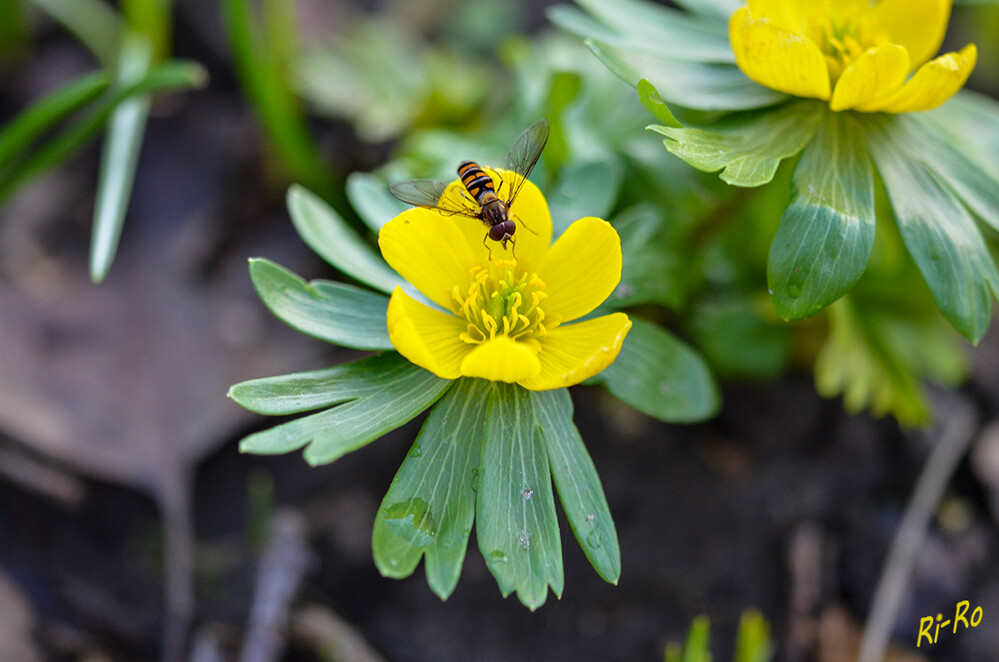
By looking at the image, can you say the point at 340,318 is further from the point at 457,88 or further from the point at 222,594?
the point at 457,88

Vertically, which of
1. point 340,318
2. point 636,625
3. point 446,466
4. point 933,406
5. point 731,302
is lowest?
point 636,625

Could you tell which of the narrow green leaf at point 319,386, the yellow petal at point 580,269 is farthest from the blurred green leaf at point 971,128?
the narrow green leaf at point 319,386

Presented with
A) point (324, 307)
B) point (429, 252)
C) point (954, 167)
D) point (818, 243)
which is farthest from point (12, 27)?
point (954, 167)

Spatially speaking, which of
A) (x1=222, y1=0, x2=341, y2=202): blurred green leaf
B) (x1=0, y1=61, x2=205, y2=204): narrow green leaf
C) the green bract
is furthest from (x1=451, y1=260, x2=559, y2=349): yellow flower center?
Result: (x1=222, y1=0, x2=341, y2=202): blurred green leaf

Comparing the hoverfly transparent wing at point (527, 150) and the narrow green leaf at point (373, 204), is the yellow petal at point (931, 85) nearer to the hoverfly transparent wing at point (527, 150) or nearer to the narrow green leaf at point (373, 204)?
the hoverfly transparent wing at point (527, 150)

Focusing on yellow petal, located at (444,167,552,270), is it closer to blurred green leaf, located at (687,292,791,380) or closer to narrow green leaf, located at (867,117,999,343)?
narrow green leaf, located at (867,117,999,343)

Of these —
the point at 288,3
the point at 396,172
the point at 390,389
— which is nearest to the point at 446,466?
the point at 390,389
